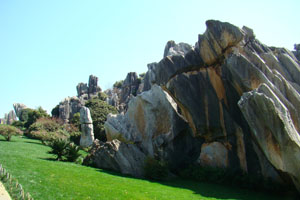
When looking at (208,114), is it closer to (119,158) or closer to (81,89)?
(119,158)

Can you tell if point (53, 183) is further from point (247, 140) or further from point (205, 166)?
point (247, 140)

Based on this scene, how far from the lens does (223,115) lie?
19.9m

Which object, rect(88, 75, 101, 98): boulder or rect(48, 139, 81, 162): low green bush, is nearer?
rect(48, 139, 81, 162): low green bush

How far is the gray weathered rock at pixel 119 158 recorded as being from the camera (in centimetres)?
1750

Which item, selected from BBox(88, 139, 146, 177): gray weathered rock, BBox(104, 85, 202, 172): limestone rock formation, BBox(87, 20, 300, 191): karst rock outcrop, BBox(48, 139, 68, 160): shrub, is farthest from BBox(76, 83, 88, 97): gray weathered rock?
BBox(88, 139, 146, 177): gray weathered rock

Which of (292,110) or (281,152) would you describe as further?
(292,110)

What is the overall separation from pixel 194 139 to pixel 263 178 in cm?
618

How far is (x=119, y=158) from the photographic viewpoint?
57.9 ft

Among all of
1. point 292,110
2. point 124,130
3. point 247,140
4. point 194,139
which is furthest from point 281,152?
point 124,130

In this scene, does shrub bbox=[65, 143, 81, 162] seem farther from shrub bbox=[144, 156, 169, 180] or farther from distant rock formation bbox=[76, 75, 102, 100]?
distant rock formation bbox=[76, 75, 102, 100]

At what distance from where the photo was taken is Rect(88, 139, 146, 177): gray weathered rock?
1750 centimetres

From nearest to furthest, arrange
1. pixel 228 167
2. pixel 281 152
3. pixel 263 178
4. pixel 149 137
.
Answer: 1. pixel 281 152
2. pixel 263 178
3. pixel 228 167
4. pixel 149 137

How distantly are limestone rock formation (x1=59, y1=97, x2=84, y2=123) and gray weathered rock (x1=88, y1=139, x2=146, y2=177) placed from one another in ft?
115

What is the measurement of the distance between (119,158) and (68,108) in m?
38.9
